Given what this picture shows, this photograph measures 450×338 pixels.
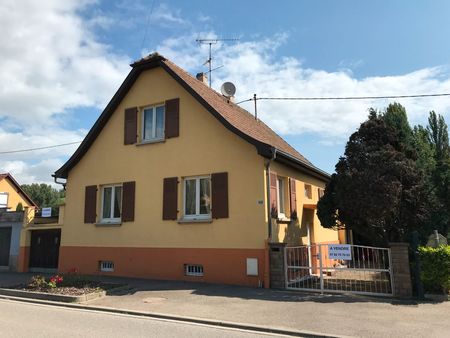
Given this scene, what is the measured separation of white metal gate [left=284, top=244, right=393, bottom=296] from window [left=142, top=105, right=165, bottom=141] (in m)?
6.67

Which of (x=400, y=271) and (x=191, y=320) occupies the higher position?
(x=400, y=271)

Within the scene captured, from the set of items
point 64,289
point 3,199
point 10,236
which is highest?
point 3,199

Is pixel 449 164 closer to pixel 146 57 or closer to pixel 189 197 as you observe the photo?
pixel 189 197

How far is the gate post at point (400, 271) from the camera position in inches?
391

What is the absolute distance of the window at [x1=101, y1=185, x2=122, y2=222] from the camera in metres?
15.9

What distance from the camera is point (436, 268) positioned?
9734 millimetres

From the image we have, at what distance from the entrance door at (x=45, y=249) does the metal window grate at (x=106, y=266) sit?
11.7 feet

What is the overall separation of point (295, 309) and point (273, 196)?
439 centimetres

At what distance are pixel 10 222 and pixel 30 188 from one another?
62896 mm

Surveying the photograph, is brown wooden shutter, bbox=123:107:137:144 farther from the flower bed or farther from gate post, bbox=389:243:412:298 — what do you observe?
gate post, bbox=389:243:412:298

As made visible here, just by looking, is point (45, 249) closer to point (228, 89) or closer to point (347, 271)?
point (228, 89)

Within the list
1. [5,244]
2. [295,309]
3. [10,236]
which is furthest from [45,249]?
[295,309]

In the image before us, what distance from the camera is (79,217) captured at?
16.7m

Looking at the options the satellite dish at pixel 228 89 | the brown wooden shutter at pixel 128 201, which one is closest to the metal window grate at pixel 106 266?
the brown wooden shutter at pixel 128 201
